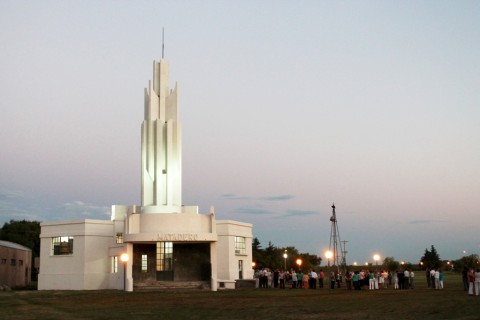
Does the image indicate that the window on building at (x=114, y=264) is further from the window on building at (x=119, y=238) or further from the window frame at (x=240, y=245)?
the window frame at (x=240, y=245)

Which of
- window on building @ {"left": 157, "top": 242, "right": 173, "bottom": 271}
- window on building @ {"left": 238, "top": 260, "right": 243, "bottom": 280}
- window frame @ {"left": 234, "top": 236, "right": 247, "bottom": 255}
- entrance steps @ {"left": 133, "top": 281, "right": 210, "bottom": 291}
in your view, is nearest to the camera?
entrance steps @ {"left": 133, "top": 281, "right": 210, "bottom": 291}

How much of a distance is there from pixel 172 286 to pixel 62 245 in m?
13.5

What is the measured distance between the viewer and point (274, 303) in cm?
3209

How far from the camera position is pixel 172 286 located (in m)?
50.2

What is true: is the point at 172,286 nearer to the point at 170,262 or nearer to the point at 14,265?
the point at 170,262

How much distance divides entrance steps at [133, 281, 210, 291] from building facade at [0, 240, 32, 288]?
25570 millimetres

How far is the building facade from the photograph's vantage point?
73250 mm

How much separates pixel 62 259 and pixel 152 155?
1215 centimetres

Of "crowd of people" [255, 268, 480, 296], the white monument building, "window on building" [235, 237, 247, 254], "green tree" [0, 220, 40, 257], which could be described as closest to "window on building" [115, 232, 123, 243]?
the white monument building

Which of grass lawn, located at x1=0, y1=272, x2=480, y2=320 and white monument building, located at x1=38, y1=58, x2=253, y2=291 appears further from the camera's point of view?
white monument building, located at x1=38, y1=58, x2=253, y2=291

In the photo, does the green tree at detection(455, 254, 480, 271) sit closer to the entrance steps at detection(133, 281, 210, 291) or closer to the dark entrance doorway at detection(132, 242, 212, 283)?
the dark entrance doorway at detection(132, 242, 212, 283)

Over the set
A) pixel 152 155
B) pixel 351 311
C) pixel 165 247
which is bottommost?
pixel 351 311

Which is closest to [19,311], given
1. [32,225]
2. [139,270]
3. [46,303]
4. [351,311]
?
[46,303]

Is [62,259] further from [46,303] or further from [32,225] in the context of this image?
[32,225]
